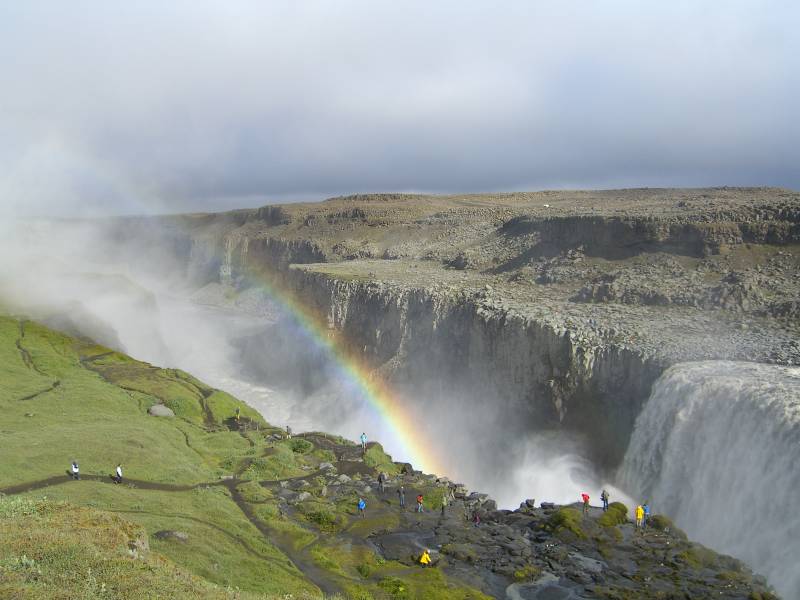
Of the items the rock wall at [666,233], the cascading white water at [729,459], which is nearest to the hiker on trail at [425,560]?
the cascading white water at [729,459]

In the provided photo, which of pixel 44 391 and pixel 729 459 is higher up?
pixel 729 459

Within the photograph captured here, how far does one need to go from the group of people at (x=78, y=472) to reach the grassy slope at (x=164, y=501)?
44cm

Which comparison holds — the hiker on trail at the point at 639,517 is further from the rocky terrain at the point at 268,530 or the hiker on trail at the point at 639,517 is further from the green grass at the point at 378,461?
the green grass at the point at 378,461

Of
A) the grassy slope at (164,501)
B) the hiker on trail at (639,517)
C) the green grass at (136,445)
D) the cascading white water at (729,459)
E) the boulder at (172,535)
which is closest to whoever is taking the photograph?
the grassy slope at (164,501)

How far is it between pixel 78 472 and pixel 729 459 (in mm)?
33714

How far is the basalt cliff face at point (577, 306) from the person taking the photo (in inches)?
1647

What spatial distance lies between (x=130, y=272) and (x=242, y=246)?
6422 centimetres

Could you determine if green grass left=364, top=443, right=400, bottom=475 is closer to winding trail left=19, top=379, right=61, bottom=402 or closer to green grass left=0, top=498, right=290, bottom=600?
winding trail left=19, top=379, right=61, bottom=402

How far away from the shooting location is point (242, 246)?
15250cm

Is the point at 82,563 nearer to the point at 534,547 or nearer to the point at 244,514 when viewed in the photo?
the point at 244,514

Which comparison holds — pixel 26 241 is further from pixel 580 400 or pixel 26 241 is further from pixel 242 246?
pixel 580 400

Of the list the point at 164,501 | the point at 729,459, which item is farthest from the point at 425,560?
the point at 729,459

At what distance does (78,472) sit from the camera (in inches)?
1309

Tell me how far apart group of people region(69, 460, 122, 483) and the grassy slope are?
44 centimetres
